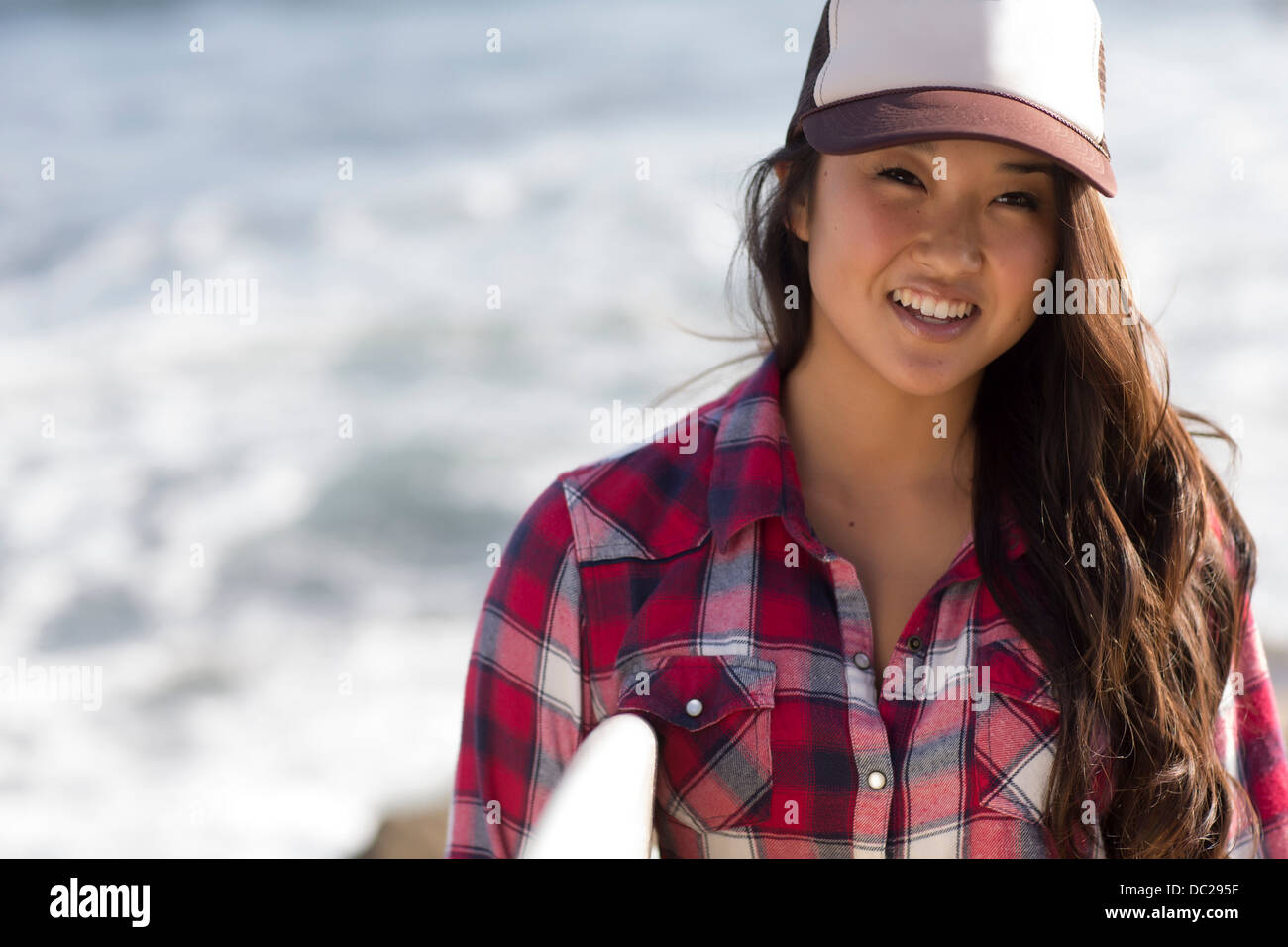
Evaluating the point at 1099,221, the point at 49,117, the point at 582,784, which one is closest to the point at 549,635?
the point at 582,784

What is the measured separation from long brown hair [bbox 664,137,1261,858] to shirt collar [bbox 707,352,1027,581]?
32 mm

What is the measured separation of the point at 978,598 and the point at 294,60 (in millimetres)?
10330

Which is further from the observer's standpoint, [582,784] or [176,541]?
[176,541]

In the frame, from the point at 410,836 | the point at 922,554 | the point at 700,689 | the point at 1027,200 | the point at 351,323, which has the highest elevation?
the point at 351,323

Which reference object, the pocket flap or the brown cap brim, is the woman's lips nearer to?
the brown cap brim

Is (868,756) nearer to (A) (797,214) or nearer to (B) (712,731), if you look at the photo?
(B) (712,731)

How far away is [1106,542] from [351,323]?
21.4 feet

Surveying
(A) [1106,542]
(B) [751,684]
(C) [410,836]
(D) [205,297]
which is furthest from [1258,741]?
(D) [205,297]

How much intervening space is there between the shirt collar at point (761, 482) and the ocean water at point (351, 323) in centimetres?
113

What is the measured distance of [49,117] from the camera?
1041 cm

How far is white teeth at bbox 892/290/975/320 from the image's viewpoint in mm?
1825

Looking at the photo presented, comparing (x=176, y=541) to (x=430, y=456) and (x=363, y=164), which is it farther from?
(x=363, y=164)

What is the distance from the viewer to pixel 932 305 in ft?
6.00
